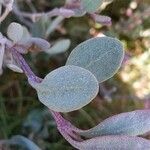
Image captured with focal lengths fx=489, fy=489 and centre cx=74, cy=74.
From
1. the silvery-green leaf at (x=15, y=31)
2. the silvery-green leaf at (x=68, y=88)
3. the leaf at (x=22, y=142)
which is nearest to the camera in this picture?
the silvery-green leaf at (x=68, y=88)

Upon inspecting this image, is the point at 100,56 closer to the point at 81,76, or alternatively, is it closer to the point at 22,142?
the point at 81,76

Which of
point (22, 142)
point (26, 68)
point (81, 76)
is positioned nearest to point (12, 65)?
point (26, 68)

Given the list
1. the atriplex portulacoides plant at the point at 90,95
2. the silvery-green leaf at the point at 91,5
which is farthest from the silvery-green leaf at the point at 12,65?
the silvery-green leaf at the point at 91,5

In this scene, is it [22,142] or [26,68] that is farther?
[22,142]

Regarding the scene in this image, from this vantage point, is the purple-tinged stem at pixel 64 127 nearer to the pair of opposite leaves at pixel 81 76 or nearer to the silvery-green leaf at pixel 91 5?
the pair of opposite leaves at pixel 81 76

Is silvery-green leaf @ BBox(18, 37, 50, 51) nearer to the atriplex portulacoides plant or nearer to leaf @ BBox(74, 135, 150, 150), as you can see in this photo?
the atriplex portulacoides plant
